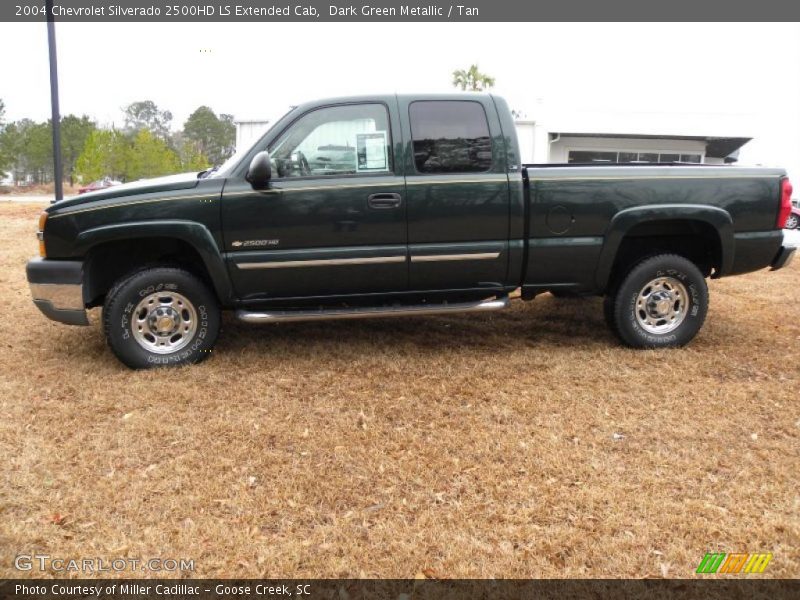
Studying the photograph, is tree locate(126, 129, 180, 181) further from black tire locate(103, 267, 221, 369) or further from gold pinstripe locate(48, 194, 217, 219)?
black tire locate(103, 267, 221, 369)

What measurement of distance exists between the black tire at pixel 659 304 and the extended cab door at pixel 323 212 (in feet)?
6.11

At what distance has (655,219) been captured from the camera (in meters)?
4.97

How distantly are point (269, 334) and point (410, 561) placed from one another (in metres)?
3.46

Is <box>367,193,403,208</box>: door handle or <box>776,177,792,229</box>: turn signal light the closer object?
<box>367,193,403,208</box>: door handle

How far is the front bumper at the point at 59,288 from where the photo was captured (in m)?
4.59

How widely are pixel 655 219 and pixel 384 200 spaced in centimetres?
213

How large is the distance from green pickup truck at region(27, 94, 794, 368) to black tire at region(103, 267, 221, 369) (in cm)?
1

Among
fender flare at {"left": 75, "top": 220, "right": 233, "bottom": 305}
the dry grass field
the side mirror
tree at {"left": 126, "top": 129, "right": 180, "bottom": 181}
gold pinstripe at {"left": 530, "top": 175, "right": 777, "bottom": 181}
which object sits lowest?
the dry grass field

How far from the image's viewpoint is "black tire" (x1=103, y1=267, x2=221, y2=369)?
4621mm

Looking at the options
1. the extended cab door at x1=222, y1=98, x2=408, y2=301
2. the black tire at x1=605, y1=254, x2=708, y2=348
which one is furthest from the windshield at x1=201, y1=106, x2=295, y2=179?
the black tire at x1=605, y1=254, x2=708, y2=348

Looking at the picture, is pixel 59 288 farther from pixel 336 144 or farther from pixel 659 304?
pixel 659 304

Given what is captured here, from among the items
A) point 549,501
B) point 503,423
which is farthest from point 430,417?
point 549,501

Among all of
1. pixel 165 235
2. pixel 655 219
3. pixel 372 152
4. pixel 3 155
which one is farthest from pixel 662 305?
pixel 3 155

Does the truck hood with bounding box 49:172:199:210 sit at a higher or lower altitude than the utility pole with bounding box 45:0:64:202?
lower
